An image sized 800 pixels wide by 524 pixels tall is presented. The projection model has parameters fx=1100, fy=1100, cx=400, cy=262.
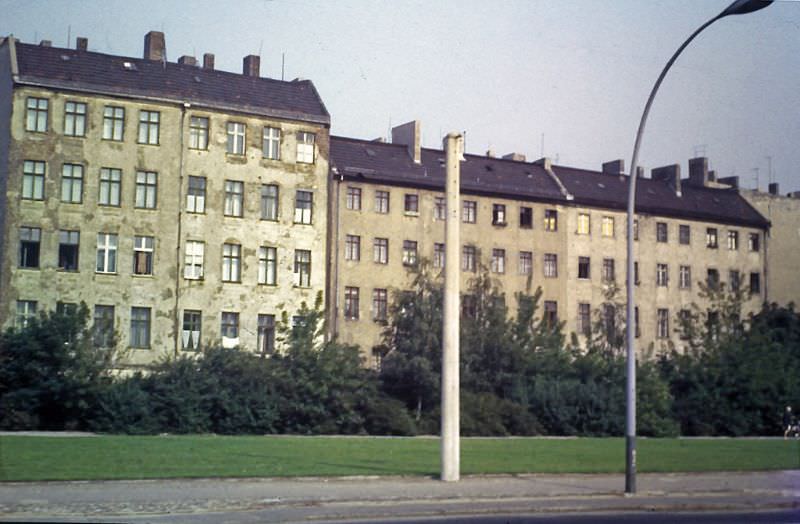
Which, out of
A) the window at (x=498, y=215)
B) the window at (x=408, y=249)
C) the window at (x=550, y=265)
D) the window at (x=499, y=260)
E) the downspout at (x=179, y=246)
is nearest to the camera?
the downspout at (x=179, y=246)

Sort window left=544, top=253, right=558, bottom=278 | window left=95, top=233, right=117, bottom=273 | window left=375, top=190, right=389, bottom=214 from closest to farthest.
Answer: window left=95, top=233, right=117, bottom=273, window left=375, top=190, right=389, bottom=214, window left=544, top=253, right=558, bottom=278

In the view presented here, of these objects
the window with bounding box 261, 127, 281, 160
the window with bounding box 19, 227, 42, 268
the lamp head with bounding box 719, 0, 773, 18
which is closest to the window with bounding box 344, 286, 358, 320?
the window with bounding box 261, 127, 281, 160

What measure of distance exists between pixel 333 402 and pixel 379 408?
2.33 meters

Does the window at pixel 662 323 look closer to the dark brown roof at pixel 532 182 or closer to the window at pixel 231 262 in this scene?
the dark brown roof at pixel 532 182

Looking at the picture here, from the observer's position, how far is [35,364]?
42.1 m

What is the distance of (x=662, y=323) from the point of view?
261ft

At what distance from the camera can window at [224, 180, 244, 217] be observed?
2444 inches

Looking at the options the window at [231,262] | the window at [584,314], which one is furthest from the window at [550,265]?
the window at [231,262]

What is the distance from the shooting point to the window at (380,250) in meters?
67.0

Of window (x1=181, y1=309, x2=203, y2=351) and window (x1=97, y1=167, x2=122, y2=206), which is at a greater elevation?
window (x1=97, y1=167, x2=122, y2=206)

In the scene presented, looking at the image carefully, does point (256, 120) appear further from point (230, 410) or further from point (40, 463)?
point (40, 463)

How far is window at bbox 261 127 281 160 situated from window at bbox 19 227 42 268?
528 inches

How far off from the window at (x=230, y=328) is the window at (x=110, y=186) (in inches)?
338

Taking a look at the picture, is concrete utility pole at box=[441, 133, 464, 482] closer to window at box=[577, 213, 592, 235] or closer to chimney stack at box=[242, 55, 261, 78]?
chimney stack at box=[242, 55, 261, 78]
